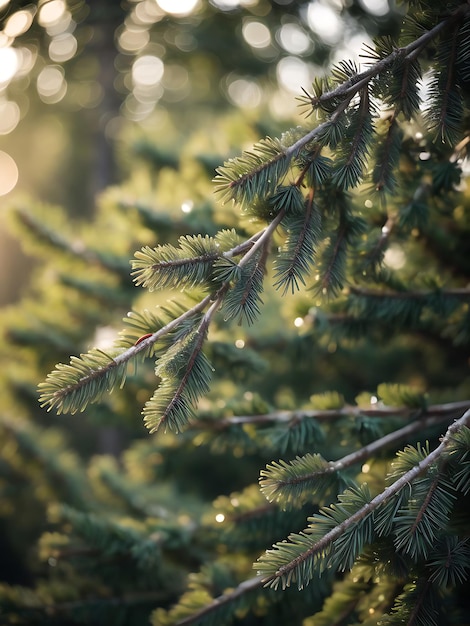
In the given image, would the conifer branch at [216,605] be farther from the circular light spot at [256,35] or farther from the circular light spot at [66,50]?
the circular light spot at [256,35]

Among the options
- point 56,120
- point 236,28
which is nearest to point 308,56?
point 236,28

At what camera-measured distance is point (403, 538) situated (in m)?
1.14

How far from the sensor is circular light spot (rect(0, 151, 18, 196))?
10.4m

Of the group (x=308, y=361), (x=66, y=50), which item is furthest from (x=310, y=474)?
(x=66, y=50)

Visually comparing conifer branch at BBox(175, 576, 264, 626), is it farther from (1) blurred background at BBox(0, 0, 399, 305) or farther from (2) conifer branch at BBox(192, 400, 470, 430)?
(1) blurred background at BBox(0, 0, 399, 305)

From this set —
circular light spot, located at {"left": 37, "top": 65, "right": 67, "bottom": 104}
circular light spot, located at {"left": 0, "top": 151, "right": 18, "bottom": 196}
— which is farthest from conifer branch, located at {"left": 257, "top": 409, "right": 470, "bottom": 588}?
circular light spot, located at {"left": 0, "top": 151, "right": 18, "bottom": 196}

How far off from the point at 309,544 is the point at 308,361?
1.40 metres

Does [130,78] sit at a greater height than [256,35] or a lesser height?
greater

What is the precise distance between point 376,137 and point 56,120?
32.1 feet

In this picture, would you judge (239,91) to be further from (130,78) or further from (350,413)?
(350,413)

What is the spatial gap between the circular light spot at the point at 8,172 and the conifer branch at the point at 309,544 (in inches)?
416

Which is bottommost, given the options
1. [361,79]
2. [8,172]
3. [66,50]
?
[361,79]

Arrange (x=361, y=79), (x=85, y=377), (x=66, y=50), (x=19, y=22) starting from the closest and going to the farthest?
(x=85, y=377) → (x=361, y=79) → (x=19, y=22) → (x=66, y=50)

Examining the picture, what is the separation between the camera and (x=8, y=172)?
1084 centimetres
